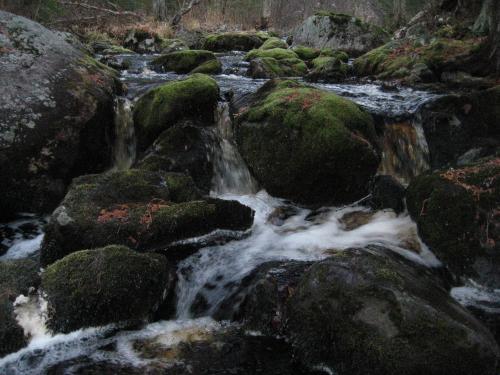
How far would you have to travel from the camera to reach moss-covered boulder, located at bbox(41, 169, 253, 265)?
Result: 4656 mm

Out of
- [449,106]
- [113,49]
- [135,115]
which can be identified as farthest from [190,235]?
[113,49]

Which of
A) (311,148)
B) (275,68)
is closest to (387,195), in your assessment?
(311,148)

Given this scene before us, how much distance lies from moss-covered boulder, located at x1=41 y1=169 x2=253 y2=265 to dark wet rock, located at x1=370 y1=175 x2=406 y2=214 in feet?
6.06

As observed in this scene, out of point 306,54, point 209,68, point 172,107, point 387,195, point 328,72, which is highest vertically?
point 306,54

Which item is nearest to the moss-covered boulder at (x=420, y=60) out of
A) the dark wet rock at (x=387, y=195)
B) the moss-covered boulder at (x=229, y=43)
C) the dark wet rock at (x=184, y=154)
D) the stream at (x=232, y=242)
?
the stream at (x=232, y=242)

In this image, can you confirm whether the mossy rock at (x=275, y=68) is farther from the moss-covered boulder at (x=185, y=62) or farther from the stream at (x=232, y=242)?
the stream at (x=232, y=242)

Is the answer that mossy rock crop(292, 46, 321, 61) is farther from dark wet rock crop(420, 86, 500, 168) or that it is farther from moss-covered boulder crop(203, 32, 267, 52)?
dark wet rock crop(420, 86, 500, 168)

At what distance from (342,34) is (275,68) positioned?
7.73 m

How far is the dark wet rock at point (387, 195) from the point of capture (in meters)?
5.96

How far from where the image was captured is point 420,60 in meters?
11.7

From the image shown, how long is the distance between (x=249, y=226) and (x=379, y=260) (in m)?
2.22

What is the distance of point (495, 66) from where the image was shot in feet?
32.1

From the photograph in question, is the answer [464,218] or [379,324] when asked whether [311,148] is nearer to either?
[464,218]

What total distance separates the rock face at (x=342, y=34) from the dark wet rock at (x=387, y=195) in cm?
1373
